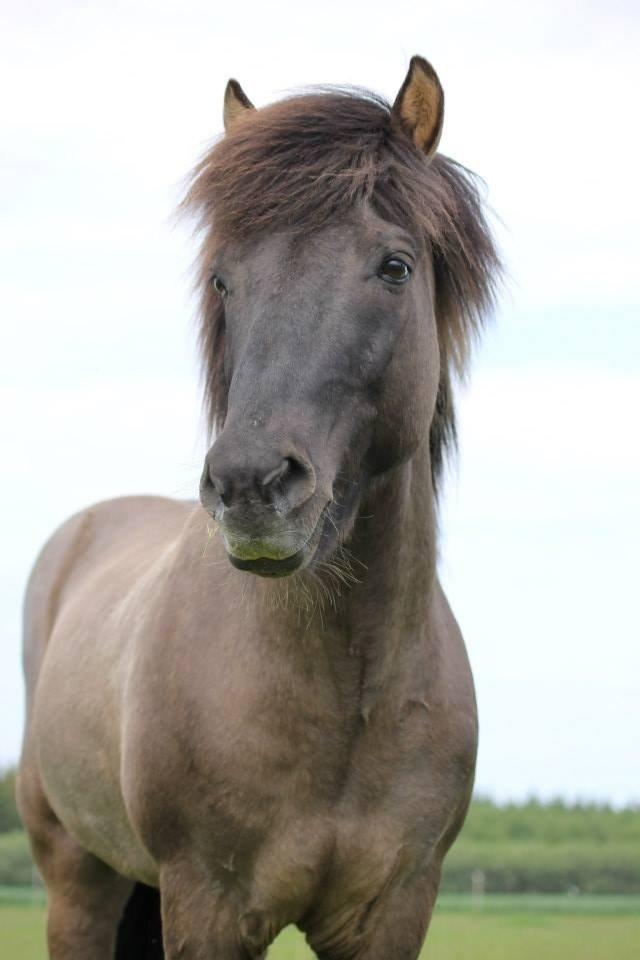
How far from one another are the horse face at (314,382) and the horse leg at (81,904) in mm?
2980

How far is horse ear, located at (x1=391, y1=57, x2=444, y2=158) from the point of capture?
4.17m

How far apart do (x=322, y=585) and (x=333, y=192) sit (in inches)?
47.2

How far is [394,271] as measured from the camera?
13.0ft

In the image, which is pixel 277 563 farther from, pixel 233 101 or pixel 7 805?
pixel 7 805

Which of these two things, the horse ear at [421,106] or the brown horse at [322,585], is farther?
the horse ear at [421,106]

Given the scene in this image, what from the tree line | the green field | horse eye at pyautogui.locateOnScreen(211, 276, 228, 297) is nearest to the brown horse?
horse eye at pyautogui.locateOnScreen(211, 276, 228, 297)

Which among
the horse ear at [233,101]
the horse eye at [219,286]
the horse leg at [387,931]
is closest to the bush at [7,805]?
the horse leg at [387,931]

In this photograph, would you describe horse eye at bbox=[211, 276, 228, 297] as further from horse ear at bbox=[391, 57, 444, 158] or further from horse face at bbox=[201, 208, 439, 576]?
horse ear at bbox=[391, 57, 444, 158]

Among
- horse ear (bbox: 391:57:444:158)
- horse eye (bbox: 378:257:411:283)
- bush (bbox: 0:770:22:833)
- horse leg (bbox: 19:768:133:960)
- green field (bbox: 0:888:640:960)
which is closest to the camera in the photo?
horse eye (bbox: 378:257:411:283)

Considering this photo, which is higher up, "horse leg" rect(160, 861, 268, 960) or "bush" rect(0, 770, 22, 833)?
"horse leg" rect(160, 861, 268, 960)

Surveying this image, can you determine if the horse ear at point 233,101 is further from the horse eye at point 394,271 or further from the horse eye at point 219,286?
the horse eye at point 394,271

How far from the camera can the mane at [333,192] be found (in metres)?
3.96

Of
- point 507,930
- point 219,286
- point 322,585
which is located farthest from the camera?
→ point 507,930

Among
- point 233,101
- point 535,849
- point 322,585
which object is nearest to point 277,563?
point 322,585
